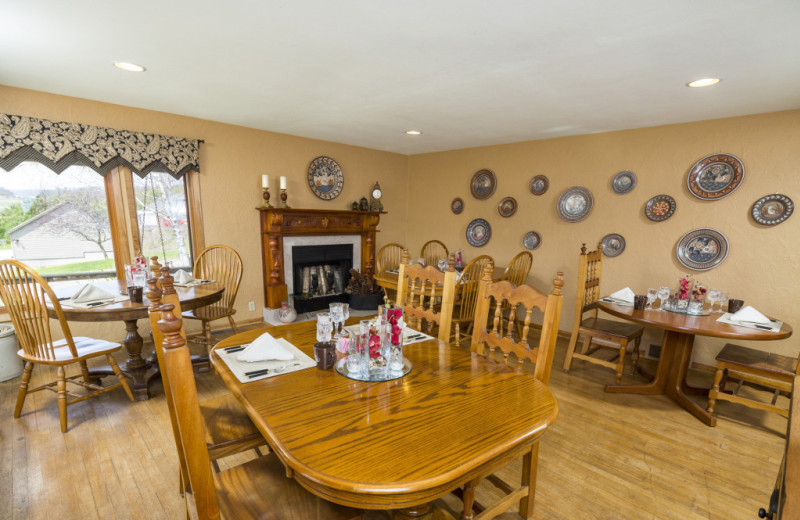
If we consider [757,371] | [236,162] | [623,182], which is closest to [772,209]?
[623,182]

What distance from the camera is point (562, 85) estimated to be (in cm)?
231

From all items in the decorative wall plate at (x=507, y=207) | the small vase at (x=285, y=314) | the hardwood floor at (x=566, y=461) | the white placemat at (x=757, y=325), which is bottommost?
the hardwood floor at (x=566, y=461)

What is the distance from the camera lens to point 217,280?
135 inches

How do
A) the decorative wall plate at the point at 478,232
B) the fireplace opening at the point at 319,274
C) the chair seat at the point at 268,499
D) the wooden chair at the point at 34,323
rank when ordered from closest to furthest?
the chair seat at the point at 268,499
the wooden chair at the point at 34,323
the fireplace opening at the point at 319,274
the decorative wall plate at the point at 478,232

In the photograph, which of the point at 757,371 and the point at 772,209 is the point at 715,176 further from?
the point at 757,371

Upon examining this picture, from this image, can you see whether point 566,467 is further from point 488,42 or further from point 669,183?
point 669,183

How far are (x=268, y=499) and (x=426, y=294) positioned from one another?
1239 mm

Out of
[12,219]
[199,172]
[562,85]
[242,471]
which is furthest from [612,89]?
[12,219]

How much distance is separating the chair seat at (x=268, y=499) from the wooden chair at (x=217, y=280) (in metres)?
2.02

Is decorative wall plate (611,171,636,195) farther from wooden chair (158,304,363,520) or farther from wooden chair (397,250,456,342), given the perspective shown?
wooden chair (158,304,363,520)

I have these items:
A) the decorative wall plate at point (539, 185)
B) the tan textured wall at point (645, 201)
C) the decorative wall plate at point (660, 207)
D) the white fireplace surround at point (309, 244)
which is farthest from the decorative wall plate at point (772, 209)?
the white fireplace surround at point (309, 244)

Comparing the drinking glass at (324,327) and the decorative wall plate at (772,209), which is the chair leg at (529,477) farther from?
the decorative wall plate at (772,209)

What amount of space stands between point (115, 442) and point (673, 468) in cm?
308

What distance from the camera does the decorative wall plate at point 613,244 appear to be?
11.4ft
